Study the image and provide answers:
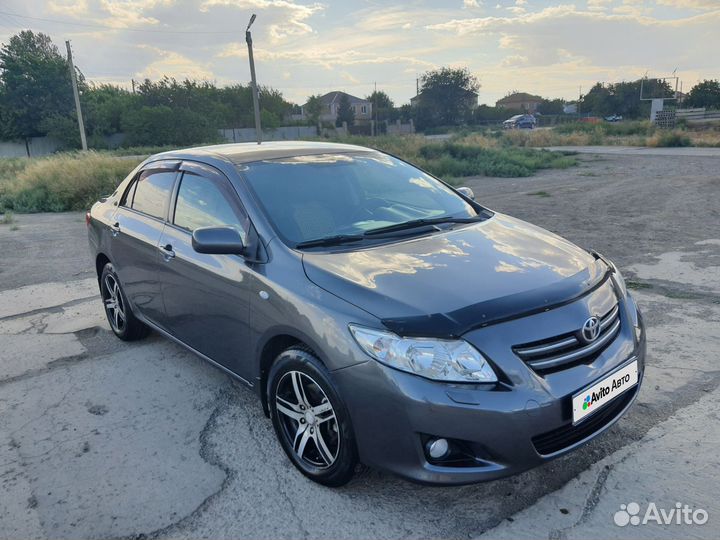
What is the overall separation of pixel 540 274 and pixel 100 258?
13.3ft

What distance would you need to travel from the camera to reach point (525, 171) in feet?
60.9

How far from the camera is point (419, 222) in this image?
3518 mm

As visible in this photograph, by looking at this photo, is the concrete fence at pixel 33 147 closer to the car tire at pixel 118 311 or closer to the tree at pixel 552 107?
the car tire at pixel 118 311

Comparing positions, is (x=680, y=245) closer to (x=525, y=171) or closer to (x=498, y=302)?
(x=498, y=302)

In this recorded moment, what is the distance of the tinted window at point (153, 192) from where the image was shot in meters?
4.14

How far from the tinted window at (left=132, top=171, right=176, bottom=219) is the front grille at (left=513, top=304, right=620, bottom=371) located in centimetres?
281

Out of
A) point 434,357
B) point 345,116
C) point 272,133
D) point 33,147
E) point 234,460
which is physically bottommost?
point 234,460

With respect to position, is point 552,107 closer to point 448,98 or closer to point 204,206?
point 448,98

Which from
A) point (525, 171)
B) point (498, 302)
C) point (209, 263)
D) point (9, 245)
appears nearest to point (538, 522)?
point (498, 302)

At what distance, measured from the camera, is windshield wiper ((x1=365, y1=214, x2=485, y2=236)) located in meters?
3.34

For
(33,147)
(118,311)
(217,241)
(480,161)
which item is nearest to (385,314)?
(217,241)

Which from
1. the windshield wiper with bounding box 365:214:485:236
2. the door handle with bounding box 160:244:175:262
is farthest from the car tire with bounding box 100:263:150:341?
the windshield wiper with bounding box 365:214:485:236

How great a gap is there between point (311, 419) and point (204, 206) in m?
1.66

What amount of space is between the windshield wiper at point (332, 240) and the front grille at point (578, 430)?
144cm
